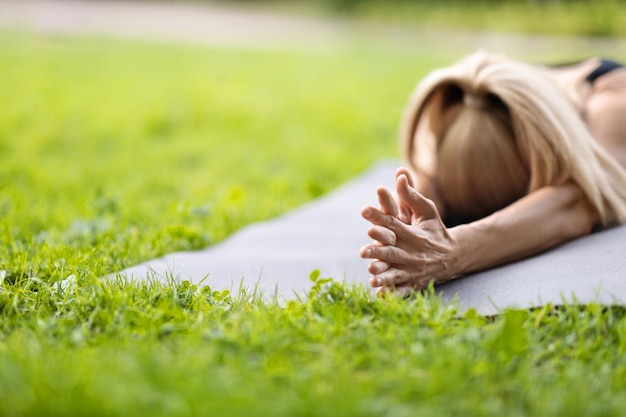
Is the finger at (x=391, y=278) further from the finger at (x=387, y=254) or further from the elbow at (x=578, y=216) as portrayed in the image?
the elbow at (x=578, y=216)

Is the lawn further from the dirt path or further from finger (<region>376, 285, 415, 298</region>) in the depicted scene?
the dirt path

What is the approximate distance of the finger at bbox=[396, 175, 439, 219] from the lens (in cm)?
213

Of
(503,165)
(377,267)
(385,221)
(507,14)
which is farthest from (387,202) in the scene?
(507,14)

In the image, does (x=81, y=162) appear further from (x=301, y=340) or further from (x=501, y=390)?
(x=501, y=390)

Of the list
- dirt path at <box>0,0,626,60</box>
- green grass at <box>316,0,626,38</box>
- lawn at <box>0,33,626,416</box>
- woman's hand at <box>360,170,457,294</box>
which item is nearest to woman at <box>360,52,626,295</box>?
woman's hand at <box>360,170,457,294</box>

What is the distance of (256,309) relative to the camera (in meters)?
2.02

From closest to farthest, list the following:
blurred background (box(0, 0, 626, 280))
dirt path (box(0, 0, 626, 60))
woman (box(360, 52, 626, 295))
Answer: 1. woman (box(360, 52, 626, 295))
2. blurred background (box(0, 0, 626, 280))
3. dirt path (box(0, 0, 626, 60))

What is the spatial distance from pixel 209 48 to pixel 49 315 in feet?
28.8

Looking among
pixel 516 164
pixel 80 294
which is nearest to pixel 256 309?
pixel 80 294

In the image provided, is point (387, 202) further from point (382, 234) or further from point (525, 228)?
point (525, 228)

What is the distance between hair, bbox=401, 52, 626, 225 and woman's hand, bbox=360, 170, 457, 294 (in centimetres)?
57

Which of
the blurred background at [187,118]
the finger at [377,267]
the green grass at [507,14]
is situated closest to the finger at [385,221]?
the finger at [377,267]

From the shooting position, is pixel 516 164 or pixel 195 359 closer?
pixel 195 359

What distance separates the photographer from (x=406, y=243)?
219cm
